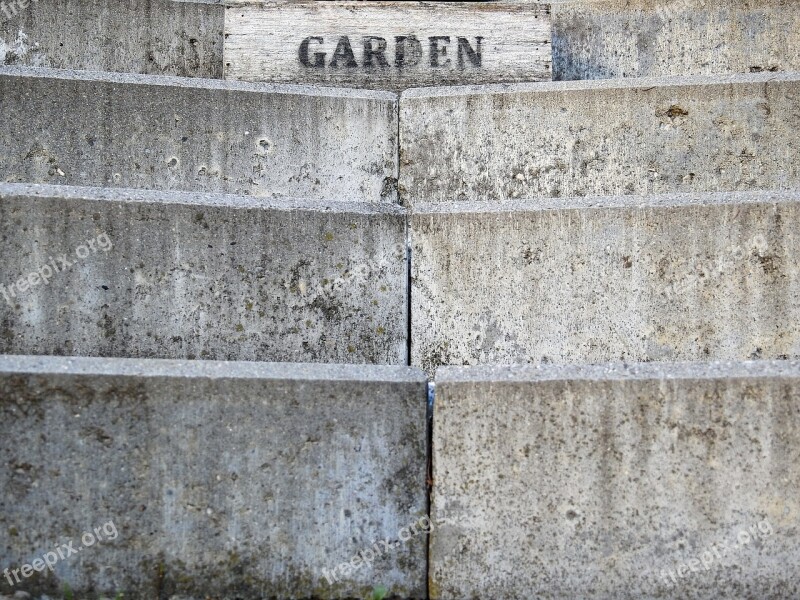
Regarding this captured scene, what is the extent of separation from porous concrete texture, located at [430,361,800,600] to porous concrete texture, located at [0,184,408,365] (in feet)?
2.80

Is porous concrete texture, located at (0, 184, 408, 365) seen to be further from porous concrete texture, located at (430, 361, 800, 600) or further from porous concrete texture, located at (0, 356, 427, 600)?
porous concrete texture, located at (430, 361, 800, 600)

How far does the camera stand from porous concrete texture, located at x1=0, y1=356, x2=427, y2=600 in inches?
111

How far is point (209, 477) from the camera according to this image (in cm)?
285

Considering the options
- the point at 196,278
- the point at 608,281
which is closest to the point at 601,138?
the point at 608,281

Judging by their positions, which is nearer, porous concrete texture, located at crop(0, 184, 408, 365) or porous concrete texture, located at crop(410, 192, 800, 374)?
porous concrete texture, located at crop(0, 184, 408, 365)

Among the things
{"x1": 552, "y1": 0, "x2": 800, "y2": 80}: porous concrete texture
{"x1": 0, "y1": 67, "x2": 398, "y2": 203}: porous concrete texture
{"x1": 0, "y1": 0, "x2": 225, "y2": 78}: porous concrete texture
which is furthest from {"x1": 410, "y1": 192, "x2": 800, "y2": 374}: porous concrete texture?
{"x1": 0, "y1": 0, "x2": 225, "y2": 78}: porous concrete texture

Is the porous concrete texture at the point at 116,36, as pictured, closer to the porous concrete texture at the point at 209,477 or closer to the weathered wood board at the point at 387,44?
the weathered wood board at the point at 387,44

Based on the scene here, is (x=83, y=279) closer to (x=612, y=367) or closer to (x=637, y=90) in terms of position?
(x=612, y=367)

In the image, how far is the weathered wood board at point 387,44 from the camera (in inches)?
224

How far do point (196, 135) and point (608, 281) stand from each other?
7.19 ft

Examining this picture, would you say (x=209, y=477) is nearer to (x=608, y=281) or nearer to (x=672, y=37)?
(x=608, y=281)

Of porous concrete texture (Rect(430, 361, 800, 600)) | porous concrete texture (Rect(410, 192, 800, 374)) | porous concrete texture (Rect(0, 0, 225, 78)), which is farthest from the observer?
porous concrete texture (Rect(0, 0, 225, 78))

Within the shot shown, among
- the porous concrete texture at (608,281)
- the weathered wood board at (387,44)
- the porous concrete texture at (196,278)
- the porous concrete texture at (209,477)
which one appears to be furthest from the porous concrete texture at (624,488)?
the weathered wood board at (387,44)

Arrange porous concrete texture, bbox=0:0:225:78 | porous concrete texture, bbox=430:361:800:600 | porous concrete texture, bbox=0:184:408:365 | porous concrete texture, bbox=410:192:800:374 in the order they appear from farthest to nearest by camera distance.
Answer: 1. porous concrete texture, bbox=0:0:225:78
2. porous concrete texture, bbox=410:192:800:374
3. porous concrete texture, bbox=0:184:408:365
4. porous concrete texture, bbox=430:361:800:600
